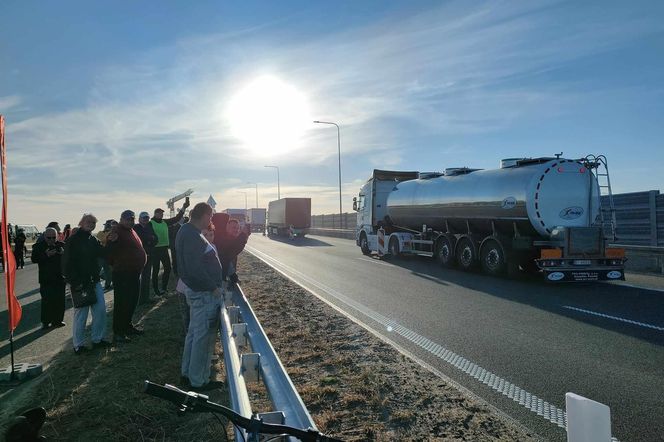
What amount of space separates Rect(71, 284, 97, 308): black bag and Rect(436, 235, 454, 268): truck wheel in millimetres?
11880

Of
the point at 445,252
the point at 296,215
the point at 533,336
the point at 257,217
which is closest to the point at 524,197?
the point at 445,252

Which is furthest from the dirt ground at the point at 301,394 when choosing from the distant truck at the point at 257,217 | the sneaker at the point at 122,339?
the distant truck at the point at 257,217

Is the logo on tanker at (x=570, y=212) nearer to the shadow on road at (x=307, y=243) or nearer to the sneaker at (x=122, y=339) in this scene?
the sneaker at (x=122, y=339)

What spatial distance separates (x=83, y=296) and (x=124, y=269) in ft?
2.40

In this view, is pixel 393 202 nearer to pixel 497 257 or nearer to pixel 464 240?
pixel 464 240

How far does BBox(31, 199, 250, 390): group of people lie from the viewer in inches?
198

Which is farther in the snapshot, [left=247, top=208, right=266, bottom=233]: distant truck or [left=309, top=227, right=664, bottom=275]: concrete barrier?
[left=247, top=208, right=266, bottom=233]: distant truck

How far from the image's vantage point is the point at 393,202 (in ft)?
67.1

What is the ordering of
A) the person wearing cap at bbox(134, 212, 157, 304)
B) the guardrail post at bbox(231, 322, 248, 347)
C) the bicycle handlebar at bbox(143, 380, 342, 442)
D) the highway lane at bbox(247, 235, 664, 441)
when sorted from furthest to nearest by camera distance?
the person wearing cap at bbox(134, 212, 157, 304) < the guardrail post at bbox(231, 322, 248, 347) < the highway lane at bbox(247, 235, 664, 441) < the bicycle handlebar at bbox(143, 380, 342, 442)

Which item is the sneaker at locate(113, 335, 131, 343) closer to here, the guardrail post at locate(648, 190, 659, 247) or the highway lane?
the highway lane

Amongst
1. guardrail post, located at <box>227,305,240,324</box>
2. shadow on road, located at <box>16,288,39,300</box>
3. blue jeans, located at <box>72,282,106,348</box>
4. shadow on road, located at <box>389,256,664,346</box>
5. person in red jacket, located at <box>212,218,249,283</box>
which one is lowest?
shadow on road, located at <box>16,288,39,300</box>

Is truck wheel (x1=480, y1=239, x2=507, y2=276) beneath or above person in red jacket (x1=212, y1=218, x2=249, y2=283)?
beneath

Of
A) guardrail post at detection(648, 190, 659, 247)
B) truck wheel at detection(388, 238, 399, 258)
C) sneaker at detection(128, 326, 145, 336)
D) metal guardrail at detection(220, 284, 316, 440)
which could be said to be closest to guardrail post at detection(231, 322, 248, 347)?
metal guardrail at detection(220, 284, 316, 440)

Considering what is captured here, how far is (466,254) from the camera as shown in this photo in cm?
1529
